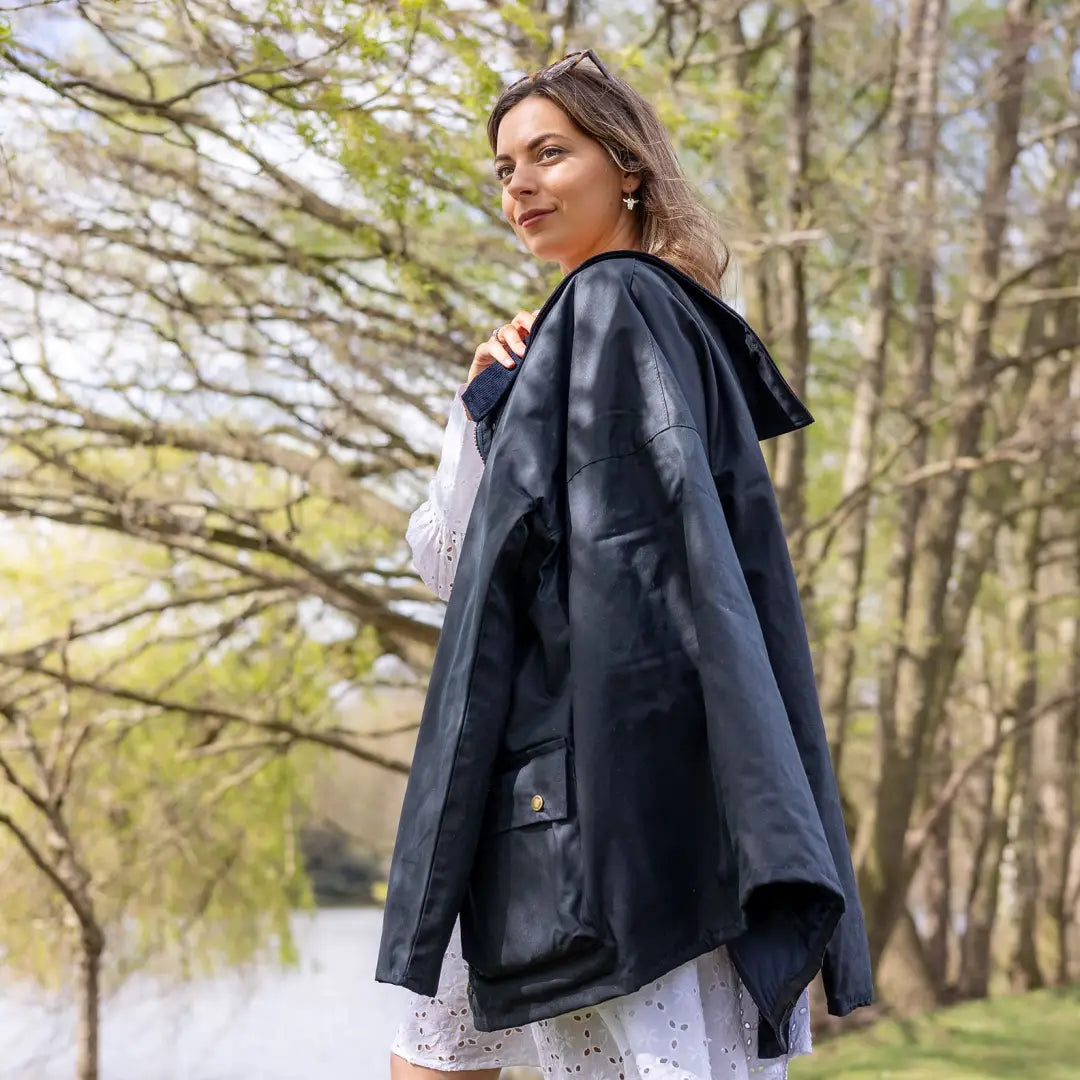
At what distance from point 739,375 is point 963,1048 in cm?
637

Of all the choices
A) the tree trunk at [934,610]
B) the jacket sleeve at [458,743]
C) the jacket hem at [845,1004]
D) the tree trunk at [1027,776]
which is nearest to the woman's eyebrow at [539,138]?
the jacket sleeve at [458,743]

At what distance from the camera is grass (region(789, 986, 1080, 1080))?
21.3 feet

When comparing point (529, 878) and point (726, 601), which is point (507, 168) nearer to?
point (726, 601)

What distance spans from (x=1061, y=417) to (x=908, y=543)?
5.14ft

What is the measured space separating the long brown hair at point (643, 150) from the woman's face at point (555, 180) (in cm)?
2

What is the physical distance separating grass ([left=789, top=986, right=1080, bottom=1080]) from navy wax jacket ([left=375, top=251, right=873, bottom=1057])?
5.46 meters

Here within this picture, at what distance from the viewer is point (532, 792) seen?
4.38 feet

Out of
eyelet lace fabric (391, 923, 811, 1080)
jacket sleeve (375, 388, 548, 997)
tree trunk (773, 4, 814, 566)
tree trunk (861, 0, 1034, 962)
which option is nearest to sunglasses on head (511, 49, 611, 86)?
jacket sleeve (375, 388, 548, 997)

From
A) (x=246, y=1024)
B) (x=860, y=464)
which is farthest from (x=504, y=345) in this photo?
(x=246, y=1024)

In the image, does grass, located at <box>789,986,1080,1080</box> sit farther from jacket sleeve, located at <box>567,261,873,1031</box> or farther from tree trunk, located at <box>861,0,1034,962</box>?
jacket sleeve, located at <box>567,261,873,1031</box>

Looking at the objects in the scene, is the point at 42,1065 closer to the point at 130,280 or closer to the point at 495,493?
the point at 130,280

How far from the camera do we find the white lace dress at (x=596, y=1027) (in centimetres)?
130

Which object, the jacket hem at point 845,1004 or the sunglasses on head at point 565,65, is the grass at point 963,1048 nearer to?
the jacket hem at point 845,1004

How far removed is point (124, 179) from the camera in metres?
4.21
